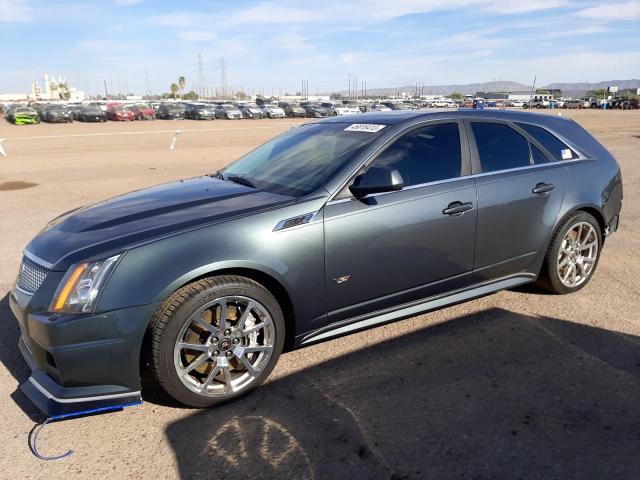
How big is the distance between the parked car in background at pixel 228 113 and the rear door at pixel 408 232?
46.9 m

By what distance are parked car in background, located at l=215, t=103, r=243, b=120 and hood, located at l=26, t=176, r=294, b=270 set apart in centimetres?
4669

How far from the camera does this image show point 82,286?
2.71 m

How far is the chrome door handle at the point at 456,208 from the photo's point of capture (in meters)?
3.69

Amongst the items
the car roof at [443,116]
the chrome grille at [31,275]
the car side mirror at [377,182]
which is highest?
the car roof at [443,116]

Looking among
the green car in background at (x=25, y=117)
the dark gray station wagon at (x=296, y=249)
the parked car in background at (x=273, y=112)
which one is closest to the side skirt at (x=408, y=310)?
the dark gray station wagon at (x=296, y=249)

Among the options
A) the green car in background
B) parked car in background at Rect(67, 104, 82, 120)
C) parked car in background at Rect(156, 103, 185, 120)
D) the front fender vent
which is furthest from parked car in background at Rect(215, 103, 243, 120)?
the front fender vent

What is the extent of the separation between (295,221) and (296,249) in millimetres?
171

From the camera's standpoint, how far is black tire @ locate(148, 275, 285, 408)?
280cm

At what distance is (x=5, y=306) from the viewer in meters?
4.51

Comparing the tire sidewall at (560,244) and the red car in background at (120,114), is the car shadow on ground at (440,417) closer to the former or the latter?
the tire sidewall at (560,244)

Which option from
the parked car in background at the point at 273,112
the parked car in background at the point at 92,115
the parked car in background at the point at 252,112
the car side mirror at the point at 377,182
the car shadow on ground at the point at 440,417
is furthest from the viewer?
the parked car in background at the point at 273,112

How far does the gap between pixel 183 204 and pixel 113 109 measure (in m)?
Result: 47.8

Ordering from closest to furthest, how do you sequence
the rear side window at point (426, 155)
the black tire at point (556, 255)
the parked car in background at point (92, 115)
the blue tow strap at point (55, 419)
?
1. the blue tow strap at point (55, 419)
2. the rear side window at point (426, 155)
3. the black tire at point (556, 255)
4. the parked car in background at point (92, 115)

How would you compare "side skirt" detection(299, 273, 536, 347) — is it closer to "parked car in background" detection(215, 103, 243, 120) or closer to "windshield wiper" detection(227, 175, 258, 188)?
"windshield wiper" detection(227, 175, 258, 188)
